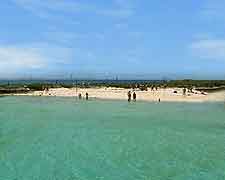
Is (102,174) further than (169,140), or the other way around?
(169,140)

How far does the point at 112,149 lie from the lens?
2839 cm

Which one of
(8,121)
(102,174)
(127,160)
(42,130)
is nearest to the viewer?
(102,174)

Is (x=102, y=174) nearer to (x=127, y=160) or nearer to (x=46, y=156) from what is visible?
(x=127, y=160)

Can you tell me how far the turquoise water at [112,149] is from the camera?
22.2 metres

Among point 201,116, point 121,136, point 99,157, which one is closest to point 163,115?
point 201,116

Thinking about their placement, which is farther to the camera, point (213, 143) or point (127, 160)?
point (213, 143)

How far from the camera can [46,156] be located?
1033 inches

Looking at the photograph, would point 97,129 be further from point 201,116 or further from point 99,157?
point 201,116

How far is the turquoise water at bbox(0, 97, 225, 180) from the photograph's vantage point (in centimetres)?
2217

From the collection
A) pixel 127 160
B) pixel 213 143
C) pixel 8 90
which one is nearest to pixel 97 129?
pixel 213 143

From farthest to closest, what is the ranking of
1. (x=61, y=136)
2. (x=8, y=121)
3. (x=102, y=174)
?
1. (x=8, y=121)
2. (x=61, y=136)
3. (x=102, y=174)

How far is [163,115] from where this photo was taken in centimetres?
5044

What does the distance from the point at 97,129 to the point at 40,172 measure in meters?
16.4

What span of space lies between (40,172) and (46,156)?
4.03 m
